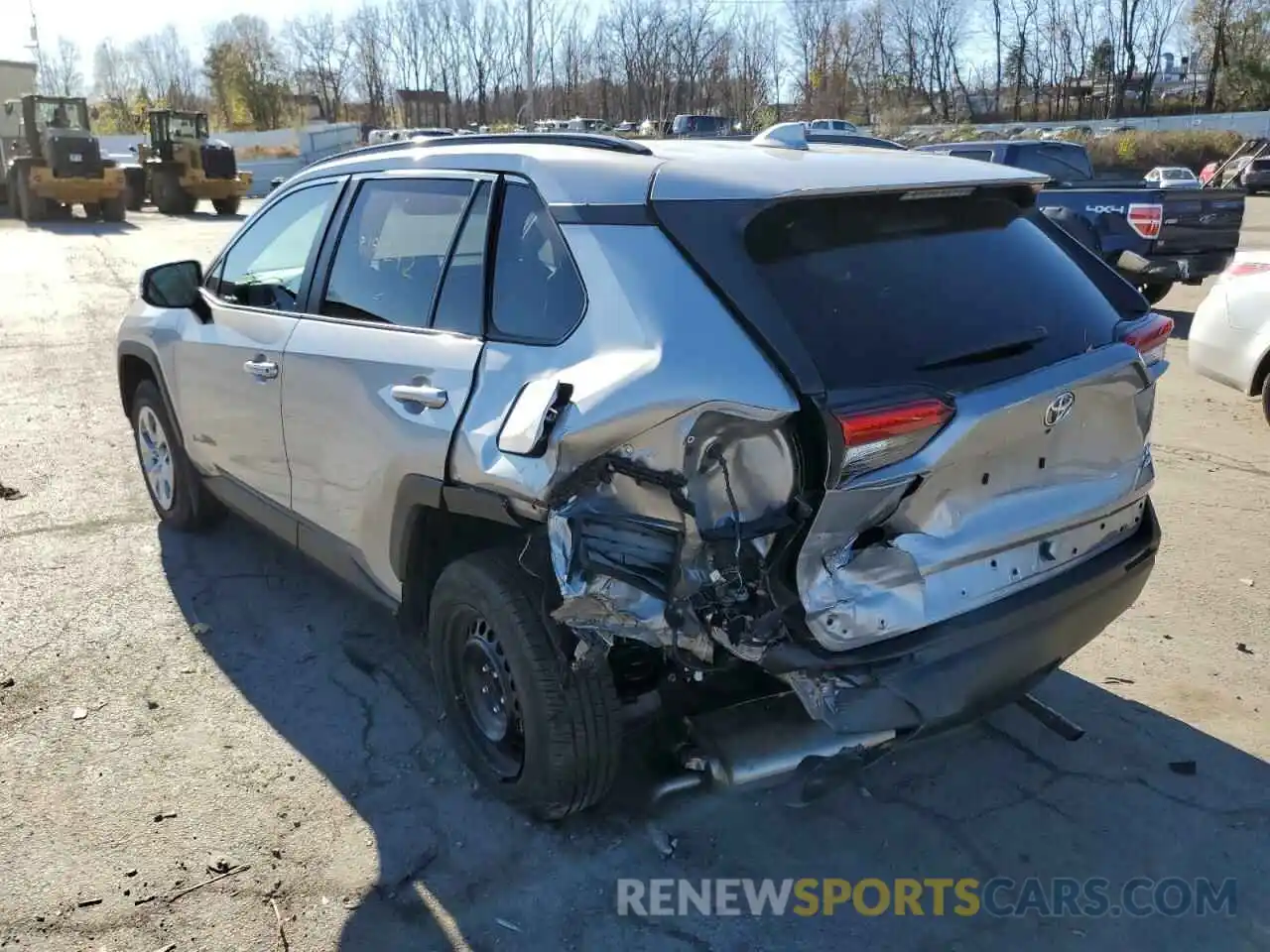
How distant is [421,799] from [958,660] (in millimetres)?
1689

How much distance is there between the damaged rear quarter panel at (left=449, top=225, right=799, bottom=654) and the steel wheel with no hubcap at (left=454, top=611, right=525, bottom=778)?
0.54 m

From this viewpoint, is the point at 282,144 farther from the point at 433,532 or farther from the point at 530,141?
the point at 433,532

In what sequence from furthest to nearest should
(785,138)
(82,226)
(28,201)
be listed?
1. (28,201)
2. (82,226)
3. (785,138)

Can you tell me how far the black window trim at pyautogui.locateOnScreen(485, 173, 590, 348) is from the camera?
2.75 m

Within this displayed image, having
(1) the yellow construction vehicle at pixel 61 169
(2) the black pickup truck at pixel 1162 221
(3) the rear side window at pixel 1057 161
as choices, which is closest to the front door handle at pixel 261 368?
(2) the black pickup truck at pixel 1162 221

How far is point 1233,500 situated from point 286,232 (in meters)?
4.95

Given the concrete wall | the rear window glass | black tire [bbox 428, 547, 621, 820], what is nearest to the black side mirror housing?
black tire [bbox 428, 547, 621, 820]

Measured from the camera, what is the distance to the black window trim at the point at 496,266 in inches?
108

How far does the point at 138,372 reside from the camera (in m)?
5.34

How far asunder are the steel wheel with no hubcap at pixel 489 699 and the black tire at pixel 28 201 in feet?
88.6

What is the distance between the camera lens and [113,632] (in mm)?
4320

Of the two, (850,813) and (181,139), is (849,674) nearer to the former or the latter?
(850,813)

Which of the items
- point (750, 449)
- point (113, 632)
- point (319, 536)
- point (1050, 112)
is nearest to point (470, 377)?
point (750, 449)

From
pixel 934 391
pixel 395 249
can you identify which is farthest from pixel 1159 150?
pixel 934 391
